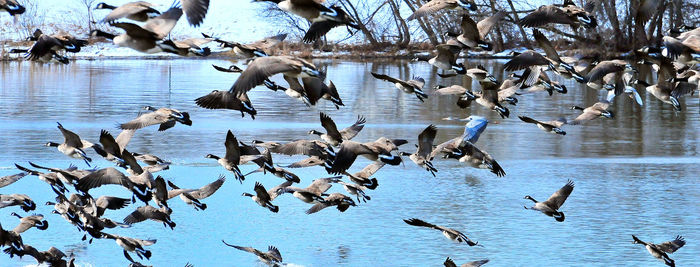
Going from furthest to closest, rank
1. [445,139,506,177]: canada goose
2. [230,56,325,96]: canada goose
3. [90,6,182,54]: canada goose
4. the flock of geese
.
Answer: [445,139,506,177]: canada goose < the flock of geese < [230,56,325,96]: canada goose < [90,6,182,54]: canada goose

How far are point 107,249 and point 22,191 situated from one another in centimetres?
272

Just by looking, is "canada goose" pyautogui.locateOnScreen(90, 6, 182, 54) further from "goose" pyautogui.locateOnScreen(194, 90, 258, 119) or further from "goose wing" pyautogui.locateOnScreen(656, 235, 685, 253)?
"goose wing" pyautogui.locateOnScreen(656, 235, 685, 253)

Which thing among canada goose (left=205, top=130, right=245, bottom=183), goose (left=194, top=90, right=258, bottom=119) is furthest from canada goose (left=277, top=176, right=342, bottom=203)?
goose (left=194, top=90, right=258, bottom=119)

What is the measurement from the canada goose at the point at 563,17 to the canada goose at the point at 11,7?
393cm

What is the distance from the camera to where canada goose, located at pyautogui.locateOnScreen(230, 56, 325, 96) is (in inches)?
275

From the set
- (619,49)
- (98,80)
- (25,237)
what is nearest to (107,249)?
(25,237)

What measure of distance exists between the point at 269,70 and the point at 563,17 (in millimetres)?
2662

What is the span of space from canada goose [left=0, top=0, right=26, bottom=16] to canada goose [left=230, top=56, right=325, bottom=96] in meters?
1.44

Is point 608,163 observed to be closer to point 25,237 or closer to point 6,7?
point 25,237

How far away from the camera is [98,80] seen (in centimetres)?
2873

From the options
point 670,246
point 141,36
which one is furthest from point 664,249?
point 141,36

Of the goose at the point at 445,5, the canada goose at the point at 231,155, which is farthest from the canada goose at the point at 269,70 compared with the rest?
the goose at the point at 445,5

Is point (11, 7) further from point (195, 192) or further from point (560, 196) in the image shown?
point (560, 196)

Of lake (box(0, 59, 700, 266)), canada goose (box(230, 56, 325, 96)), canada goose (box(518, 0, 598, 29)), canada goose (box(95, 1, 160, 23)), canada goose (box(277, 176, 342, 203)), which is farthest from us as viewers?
lake (box(0, 59, 700, 266))
